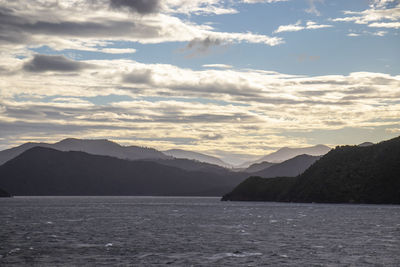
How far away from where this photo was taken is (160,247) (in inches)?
2884

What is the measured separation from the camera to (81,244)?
76.6 m

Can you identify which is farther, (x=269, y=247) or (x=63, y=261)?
(x=269, y=247)

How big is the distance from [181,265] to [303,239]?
110 feet

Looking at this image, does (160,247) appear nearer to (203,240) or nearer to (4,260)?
(203,240)

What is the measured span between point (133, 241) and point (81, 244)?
818 centimetres

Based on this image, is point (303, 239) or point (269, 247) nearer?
point (269, 247)

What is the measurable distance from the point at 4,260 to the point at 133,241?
24.5 m

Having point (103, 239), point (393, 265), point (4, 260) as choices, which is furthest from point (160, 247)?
point (393, 265)

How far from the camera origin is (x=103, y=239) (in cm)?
8438

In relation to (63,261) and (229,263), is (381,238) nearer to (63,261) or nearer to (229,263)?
(229,263)

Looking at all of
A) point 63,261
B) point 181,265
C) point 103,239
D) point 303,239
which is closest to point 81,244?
point 103,239

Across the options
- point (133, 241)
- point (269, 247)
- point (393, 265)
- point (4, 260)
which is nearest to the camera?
point (393, 265)

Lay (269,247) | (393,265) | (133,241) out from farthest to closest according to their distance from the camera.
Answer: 1. (133,241)
2. (269,247)
3. (393,265)

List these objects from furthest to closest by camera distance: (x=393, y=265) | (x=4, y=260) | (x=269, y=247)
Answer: (x=269, y=247) → (x=4, y=260) → (x=393, y=265)
